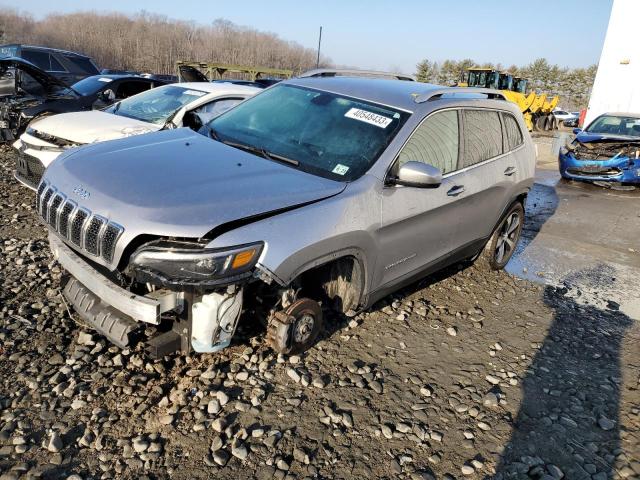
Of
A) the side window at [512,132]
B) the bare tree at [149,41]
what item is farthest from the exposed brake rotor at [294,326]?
the bare tree at [149,41]

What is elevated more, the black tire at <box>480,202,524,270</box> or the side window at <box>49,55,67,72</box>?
the side window at <box>49,55,67,72</box>

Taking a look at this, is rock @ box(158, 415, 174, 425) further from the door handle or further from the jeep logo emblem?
the door handle

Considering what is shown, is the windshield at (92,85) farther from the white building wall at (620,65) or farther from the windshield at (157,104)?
the white building wall at (620,65)

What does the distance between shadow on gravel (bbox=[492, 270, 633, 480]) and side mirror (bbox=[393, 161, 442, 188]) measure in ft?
5.12

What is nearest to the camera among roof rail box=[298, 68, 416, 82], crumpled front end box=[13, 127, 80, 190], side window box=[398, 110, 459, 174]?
side window box=[398, 110, 459, 174]

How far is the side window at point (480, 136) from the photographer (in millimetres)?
4188

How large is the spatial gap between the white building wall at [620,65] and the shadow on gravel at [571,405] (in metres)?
20.0

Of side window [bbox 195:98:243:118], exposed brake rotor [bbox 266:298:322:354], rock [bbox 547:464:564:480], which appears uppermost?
side window [bbox 195:98:243:118]

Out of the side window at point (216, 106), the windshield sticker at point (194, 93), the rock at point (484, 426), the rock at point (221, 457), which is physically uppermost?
the windshield sticker at point (194, 93)

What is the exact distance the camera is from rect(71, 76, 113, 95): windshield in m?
9.28

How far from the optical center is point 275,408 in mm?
2861

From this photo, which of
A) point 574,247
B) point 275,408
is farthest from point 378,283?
point 574,247

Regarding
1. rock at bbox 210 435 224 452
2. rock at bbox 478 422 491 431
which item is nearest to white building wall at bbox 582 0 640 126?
rock at bbox 478 422 491 431

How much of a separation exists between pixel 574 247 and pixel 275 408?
5503mm
